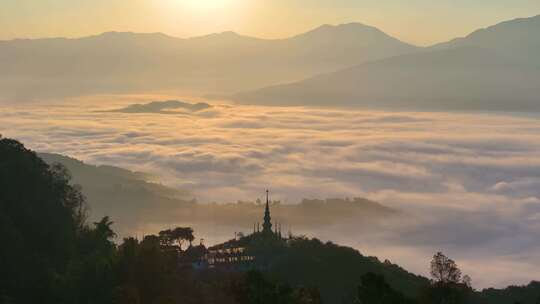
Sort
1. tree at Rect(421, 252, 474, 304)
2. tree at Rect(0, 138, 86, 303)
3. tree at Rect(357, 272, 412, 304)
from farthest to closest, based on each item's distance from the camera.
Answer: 1. tree at Rect(0, 138, 86, 303)
2. tree at Rect(421, 252, 474, 304)
3. tree at Rect(357, 272, 412, 304)

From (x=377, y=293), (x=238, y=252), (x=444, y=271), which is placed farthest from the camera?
(x=238, y=252)

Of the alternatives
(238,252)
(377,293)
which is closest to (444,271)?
(377,293)

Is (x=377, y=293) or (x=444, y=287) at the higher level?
(x=444, y=287)

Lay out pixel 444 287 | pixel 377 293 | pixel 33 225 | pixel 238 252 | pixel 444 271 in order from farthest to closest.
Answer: pixel 238 252, pixel 33 225, pixel 444 271, pixel 444 287, pixel 377 293

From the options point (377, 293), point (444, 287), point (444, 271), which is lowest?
point (377, 293)

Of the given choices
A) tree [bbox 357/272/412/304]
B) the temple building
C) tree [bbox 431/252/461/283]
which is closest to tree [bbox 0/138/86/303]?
the temple building

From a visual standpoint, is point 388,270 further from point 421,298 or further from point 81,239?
point 421,298

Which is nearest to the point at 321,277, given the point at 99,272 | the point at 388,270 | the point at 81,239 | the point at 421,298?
the point at 388,270

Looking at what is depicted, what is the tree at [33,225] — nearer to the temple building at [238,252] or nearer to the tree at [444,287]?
the temple building at [238,252]

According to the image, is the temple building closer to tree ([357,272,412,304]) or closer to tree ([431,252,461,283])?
tree ([431,252,461,283])

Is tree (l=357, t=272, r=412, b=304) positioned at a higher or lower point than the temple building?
lower

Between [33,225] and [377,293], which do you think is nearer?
[377,293]

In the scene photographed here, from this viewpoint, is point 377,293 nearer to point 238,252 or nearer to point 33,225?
point 33,225

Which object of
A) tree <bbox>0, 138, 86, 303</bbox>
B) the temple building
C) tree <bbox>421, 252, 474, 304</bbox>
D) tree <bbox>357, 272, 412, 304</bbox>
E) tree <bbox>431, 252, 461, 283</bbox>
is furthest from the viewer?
the temple building
